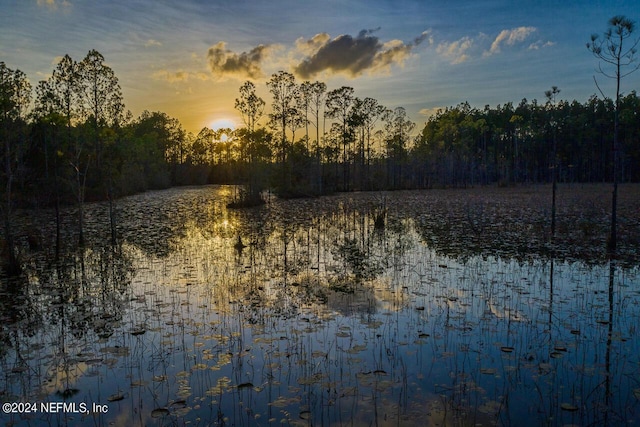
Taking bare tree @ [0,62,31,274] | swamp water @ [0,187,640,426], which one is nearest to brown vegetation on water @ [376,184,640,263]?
swamp water @ [0,187,640,426]

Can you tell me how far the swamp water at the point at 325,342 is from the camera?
4551mm

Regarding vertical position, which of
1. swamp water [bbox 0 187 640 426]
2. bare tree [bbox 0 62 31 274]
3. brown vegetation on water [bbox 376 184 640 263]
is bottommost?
swamp water [bbox 0 187 640 426]

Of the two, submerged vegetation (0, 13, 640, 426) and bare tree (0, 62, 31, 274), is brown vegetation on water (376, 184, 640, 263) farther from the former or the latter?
bare tree (0, 62, 31, 274)

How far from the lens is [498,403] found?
180 inches

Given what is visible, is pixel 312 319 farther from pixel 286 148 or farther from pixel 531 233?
pixel 286 148

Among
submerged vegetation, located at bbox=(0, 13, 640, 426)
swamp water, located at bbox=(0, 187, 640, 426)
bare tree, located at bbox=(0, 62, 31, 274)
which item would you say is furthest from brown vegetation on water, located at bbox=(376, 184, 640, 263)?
bare tree, located at bbox=(0, 62, 31, 274)

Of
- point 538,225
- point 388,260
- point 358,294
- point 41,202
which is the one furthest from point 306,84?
point 358,294

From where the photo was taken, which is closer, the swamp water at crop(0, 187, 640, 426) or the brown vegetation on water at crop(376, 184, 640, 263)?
the swamp water at crop(0, 187, 640, 426)

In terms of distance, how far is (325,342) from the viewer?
21.1ft

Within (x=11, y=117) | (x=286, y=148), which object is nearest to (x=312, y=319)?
(x=11, y=117)

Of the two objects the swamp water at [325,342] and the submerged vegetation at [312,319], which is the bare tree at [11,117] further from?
the swamp water at [325,342]

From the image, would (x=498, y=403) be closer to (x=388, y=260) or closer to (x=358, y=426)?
(x=358, y=426)

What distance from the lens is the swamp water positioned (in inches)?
179

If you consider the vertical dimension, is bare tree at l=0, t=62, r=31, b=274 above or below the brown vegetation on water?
above
